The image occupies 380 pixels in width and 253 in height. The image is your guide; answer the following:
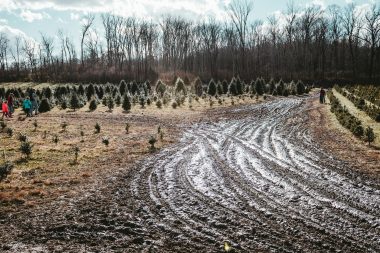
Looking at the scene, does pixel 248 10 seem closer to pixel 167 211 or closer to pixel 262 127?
pixel 262 127

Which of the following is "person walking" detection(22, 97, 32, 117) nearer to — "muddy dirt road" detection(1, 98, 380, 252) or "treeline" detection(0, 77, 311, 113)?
"treeline" detection(0, 77, 311, 113)

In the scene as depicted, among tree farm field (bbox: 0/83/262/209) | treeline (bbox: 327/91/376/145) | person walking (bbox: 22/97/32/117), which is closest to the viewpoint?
tree farm field (bbox: 0/83/262/209)

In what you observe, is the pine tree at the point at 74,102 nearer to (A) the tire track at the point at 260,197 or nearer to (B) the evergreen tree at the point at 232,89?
(B) the evergreen tree at the point at 232,89

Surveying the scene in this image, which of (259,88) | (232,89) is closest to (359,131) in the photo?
(232,89)

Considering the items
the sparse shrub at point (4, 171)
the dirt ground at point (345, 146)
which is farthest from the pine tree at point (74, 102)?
the sparse shrub at point (4, 171)

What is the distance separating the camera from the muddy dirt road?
719 cm

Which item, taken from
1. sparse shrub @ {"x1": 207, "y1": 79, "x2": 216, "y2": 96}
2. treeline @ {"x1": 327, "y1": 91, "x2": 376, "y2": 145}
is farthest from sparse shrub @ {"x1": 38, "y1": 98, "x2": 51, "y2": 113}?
treeline @ {"x1": 327, "y1": 91, "x2": 376, "y2": 145}

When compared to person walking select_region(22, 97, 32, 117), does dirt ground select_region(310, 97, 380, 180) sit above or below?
below

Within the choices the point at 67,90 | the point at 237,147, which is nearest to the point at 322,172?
the point at 237,147

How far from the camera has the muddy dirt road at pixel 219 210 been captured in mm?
7188

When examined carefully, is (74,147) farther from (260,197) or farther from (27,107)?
(27,107)

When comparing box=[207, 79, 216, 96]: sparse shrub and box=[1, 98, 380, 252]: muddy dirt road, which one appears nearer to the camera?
box=[1, 98, 380, 252]: muddy dirt road

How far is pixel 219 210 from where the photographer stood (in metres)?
8.85

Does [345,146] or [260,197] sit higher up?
[345,146]
